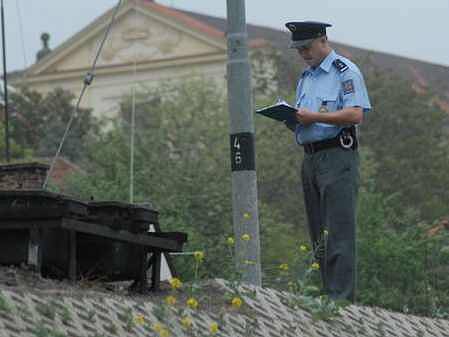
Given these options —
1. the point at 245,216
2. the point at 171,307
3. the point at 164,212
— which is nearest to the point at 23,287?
the point at 171,307

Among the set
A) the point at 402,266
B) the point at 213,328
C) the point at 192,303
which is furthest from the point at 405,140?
the point at 213,328

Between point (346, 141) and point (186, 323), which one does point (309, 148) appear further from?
point (186, 323)

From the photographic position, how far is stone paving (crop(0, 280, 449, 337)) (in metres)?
9.20

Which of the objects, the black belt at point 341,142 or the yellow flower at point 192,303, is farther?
the black belt at point 341,142

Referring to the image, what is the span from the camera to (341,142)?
11.9m

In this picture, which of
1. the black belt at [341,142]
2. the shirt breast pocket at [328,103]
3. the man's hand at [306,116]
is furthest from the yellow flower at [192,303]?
the shirt breast pocket at [328,103]

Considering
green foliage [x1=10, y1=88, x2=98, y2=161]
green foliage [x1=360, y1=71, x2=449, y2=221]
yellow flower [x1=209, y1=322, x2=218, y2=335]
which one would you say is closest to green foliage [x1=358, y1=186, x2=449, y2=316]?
yellow flower [x1=209, y1=322, x2=218, y2=335]

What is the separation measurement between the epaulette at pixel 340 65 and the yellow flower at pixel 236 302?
172cm

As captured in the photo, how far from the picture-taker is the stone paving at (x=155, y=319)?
920 centimetres

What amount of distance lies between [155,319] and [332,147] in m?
2.25

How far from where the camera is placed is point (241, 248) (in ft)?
43.2

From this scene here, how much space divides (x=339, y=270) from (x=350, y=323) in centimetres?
37

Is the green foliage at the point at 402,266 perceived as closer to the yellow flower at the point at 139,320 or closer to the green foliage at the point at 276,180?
the green foliage at the point at 276,180

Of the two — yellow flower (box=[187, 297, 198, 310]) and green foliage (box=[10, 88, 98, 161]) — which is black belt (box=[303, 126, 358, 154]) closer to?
yellow flower (box=[187, 297, 198, 310])
